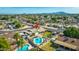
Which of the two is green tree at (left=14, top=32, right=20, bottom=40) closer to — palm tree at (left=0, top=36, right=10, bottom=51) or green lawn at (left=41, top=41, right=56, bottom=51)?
palm tree at (left=0, top=36, right=10, bottom=51)

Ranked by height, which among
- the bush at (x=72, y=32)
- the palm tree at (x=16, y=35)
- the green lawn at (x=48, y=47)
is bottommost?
the green lawn at (x=48, y=47)

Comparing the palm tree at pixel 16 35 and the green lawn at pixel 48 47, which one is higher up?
the palm tree at pixel 16 35

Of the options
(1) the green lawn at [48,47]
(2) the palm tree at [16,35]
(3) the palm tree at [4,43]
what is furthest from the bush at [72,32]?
(3) the palm tree at [4,43]

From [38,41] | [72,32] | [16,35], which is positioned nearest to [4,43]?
[16,35]

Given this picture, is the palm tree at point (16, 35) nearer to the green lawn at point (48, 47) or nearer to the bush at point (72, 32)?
the green lawn at point (48, 47)

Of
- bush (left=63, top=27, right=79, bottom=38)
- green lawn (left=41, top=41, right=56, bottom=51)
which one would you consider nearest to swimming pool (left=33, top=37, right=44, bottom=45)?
green lawn (left=41, top=41, right=56, bottom=51)

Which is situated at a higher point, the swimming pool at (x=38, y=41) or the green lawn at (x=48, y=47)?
the swimming pool at (x=38, y=41)

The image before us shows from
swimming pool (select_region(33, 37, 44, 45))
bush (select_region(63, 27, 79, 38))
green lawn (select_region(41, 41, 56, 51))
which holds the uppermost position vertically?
bush (select_region(63, 27, 79, 38))

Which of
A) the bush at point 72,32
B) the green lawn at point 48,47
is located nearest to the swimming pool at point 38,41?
the green lawn at point 48,47

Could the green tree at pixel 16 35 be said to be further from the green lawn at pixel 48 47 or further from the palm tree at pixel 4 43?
the green lawn at pixel 48 47
